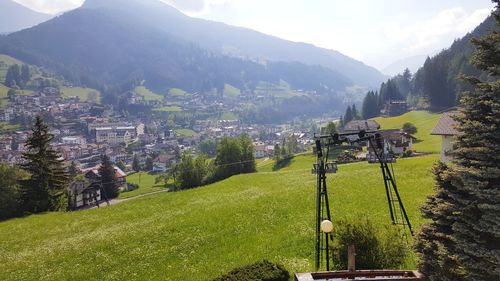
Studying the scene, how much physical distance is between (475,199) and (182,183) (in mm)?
67066

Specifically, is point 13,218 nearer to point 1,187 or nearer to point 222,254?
point 1,187

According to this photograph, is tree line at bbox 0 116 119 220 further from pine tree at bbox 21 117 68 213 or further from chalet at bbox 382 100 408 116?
chalet at bbox 382 100 408 116

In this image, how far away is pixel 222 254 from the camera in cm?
2064

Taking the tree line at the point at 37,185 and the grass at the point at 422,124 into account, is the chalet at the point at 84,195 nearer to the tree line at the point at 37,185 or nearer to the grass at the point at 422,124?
the tree line at the point at 37,185

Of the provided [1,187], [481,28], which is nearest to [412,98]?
[481,28]

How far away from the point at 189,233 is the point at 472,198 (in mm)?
19231

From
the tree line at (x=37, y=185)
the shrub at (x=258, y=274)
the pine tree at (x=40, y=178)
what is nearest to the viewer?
the shrub at (x=258, y=274)

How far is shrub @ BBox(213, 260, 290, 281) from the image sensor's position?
12.7m

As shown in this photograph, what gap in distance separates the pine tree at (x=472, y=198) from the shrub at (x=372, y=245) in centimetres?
300

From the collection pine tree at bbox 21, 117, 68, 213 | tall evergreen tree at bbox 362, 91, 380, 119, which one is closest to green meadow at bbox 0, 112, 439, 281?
pine tree at bbox 21, 117, 68, 213

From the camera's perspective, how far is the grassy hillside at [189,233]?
65.6 ft

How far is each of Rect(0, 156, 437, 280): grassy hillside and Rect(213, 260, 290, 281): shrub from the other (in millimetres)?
3663

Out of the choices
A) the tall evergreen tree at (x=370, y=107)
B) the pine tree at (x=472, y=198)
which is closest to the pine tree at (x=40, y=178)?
the pine tree at (x=472, y=198)

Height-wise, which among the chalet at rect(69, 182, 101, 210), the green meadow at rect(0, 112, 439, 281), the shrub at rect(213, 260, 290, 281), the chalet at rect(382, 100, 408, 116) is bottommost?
the chalet at rect(69, 182, 101, 210)
